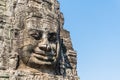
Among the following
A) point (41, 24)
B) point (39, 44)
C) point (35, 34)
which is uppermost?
point (41, 24)

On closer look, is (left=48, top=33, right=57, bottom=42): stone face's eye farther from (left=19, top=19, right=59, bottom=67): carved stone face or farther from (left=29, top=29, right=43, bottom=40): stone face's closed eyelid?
(left=29, top=29, right=43, bottom=40): stone face's closed eyelid

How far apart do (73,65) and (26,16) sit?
7.67 feet

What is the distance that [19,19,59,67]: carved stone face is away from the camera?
891cm

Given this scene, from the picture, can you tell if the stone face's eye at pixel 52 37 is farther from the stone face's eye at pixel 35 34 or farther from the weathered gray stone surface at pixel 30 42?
the stone face's eye at pixel 35 34

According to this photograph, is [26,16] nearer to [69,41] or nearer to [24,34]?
[24,34]

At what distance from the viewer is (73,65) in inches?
409

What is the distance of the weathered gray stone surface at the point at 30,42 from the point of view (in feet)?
28.7

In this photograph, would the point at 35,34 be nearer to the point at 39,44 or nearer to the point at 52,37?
the point at 39,44

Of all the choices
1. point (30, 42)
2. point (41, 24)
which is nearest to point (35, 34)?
point (30, 42)

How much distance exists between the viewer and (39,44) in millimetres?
9031

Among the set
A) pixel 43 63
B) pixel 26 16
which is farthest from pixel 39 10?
pixel 43 63

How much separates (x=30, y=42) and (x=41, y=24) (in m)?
0.71

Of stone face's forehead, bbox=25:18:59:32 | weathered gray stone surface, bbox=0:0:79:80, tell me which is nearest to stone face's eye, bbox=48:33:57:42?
weathered gray stone surface, bbox=0:0:79:80

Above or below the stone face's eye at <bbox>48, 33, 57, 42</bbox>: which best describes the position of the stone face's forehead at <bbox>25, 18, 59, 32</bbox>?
above
